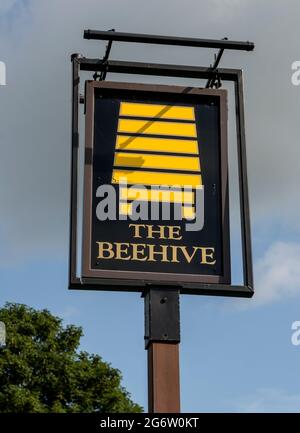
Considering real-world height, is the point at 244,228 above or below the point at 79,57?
below

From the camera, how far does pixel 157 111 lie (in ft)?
29.1

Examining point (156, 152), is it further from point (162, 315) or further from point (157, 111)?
point (162, 315)

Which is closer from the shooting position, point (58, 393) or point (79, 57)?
point (79, 57)

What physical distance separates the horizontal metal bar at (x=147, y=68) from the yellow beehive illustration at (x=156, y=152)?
344 millimetres

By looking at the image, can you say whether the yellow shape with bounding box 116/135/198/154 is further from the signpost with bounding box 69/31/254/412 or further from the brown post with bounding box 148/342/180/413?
the brown post with bounding box 148/342/180/413

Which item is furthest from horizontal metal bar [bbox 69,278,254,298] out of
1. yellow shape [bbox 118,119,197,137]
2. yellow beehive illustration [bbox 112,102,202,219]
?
yellow shape [bbox 118,119,197,137]

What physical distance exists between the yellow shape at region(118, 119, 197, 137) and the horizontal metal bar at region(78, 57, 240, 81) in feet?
1.66

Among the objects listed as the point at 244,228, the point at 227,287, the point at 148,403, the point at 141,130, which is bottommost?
the point at 148,403

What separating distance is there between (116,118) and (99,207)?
2.80ft

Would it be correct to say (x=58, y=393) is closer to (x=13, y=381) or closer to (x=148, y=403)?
(x=13, y=381)

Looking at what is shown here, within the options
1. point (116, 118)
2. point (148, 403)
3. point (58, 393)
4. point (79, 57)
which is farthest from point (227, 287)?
point (58, 393)

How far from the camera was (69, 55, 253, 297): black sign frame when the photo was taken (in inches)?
326

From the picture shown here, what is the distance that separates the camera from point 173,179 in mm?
8641

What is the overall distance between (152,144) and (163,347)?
180cm
